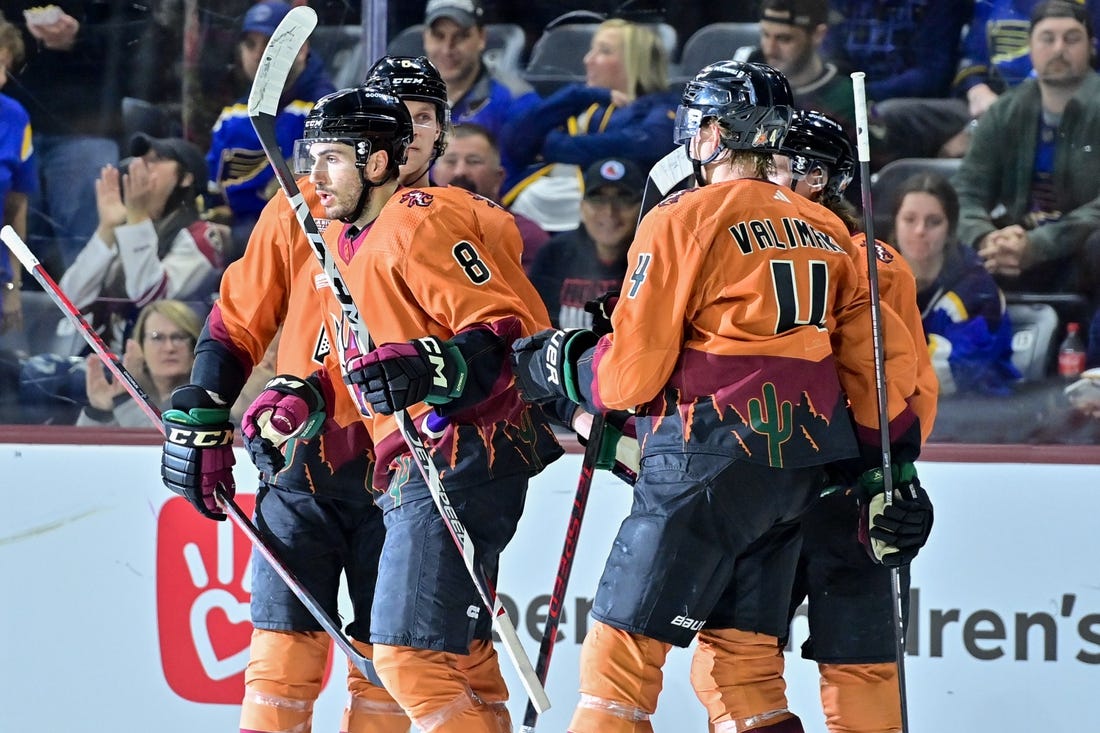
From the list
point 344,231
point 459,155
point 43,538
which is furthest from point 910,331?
point 43,538

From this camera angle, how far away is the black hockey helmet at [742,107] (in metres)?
2.58

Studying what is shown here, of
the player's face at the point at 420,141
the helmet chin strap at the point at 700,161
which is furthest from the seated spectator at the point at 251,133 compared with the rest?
the helmet chin strap at the point at 700,161

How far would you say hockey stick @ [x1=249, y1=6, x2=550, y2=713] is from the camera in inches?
105

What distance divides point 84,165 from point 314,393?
65.1 inches

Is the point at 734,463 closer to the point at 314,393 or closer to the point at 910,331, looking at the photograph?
the point at 910,331

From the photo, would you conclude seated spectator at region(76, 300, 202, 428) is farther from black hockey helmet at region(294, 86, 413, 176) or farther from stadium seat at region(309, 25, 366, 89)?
black hockey helmet at region(294, 86, 413, 176)

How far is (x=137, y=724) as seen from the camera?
3.85 m

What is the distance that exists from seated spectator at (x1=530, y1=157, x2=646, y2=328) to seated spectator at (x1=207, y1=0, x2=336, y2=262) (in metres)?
0.78

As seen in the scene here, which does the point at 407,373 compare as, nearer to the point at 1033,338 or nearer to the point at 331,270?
the point at 331,270

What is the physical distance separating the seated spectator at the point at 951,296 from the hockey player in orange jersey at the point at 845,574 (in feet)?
3.02

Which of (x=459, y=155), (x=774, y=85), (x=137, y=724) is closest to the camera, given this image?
(x=774, y=85)

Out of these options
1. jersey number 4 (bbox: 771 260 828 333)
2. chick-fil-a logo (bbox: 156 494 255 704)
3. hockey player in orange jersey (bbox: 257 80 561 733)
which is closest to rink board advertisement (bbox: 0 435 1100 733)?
chick-fil-a logo (bbox: 156 494 255 704)

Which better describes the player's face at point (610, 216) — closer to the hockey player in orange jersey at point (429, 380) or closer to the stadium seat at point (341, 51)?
the stadium seat at point (341, 51)

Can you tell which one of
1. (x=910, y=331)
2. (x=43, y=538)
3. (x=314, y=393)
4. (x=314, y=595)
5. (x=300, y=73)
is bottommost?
(x=43, y=538)
